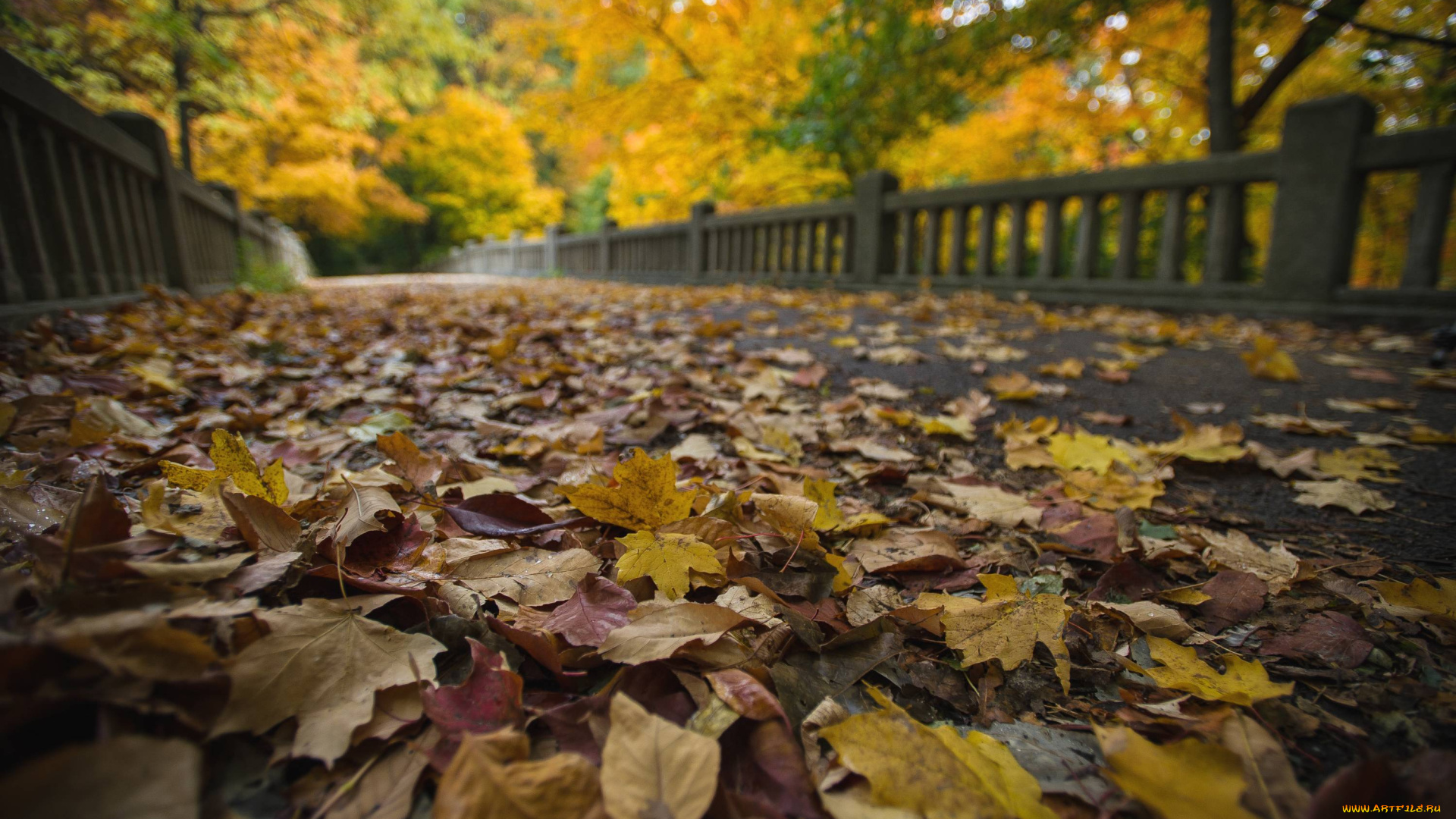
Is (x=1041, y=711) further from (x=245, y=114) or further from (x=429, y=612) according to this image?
(x=245, y=114)

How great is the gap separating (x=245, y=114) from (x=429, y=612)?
11910mm

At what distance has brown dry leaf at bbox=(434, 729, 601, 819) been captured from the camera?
51cm

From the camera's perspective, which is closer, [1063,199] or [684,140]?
[1063,199]

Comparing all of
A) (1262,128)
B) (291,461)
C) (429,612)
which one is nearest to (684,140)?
(1262,128)

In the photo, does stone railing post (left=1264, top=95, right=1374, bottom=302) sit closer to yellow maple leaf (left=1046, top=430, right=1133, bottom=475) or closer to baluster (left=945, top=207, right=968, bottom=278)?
baluster (left=945, top=207, right=968, bottom=278)

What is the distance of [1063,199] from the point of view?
4.36 meters

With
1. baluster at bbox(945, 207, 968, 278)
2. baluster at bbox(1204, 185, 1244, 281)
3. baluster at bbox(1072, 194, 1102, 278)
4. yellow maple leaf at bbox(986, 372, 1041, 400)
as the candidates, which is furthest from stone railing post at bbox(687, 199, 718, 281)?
yellow maple leaf at bbox(986, 372, 1041, 400)

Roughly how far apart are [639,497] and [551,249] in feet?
49.3

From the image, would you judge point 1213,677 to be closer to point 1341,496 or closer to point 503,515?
point 1341,496

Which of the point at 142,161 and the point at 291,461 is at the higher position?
the point at 142,161

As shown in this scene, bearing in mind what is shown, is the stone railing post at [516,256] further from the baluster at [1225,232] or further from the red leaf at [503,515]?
the red leaf at [503,515]

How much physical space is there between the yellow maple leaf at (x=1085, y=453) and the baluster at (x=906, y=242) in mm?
4145

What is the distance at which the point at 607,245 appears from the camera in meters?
11.4

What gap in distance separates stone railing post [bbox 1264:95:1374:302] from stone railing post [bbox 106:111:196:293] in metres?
7.09
